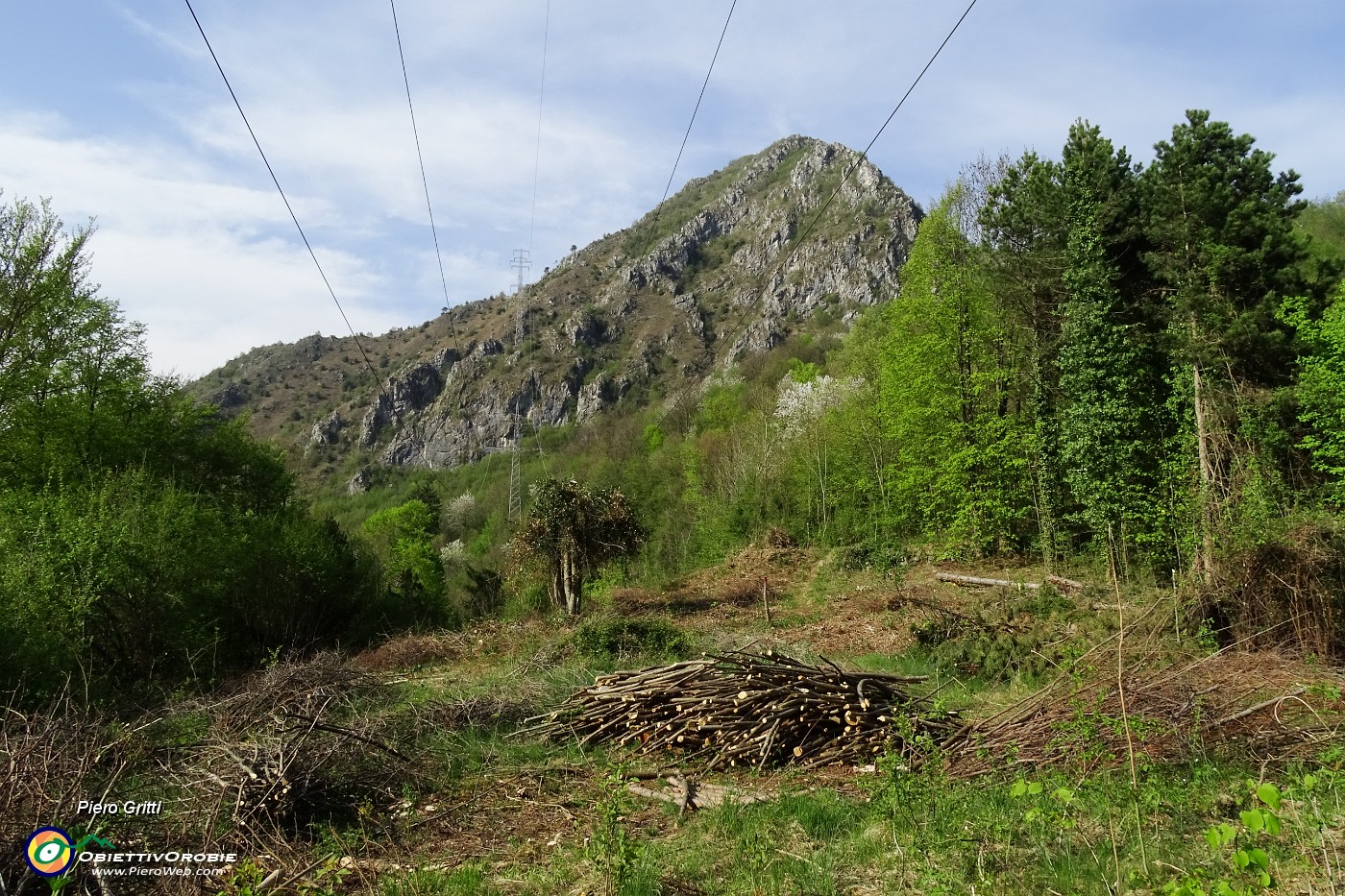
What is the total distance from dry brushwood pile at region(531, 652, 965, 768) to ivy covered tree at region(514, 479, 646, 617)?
33.8 feet

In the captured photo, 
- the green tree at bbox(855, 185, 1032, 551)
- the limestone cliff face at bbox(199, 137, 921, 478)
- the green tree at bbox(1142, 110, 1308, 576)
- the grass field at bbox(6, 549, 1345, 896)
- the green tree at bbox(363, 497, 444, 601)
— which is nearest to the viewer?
the grass field at bbox(6, 549, 1345, 896)

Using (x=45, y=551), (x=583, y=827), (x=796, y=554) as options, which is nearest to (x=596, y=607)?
(x=796, y=554)

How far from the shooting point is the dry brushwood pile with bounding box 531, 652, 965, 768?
689 centimetres

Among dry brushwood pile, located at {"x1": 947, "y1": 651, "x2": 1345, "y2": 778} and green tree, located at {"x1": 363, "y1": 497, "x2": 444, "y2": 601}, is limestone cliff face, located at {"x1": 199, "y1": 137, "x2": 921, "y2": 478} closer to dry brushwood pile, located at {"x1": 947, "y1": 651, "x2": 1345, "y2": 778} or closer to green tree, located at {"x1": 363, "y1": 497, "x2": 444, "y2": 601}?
green tree, located at {"x1": 363, "y1": 497, "x2": 444, "y2": 601}

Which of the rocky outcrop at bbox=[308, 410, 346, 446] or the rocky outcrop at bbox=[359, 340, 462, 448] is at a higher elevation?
the rocky outcrop at bbox=[359, 340, 462, 448]

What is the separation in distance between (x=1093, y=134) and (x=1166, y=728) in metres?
17.8

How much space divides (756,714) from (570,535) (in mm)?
11643

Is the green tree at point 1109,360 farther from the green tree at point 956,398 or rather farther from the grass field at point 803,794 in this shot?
the grass field at point 803,794

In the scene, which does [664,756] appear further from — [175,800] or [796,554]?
[796,554]

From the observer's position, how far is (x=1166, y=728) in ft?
18.9

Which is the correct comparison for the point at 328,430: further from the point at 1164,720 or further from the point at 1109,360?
Answer: the point at 1164,720

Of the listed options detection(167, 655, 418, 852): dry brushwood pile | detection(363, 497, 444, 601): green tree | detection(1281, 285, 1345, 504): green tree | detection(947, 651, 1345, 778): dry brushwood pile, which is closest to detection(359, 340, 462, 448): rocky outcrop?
detection(363, 497, 444, 601): green tree

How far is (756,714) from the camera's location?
7172 millimetres
